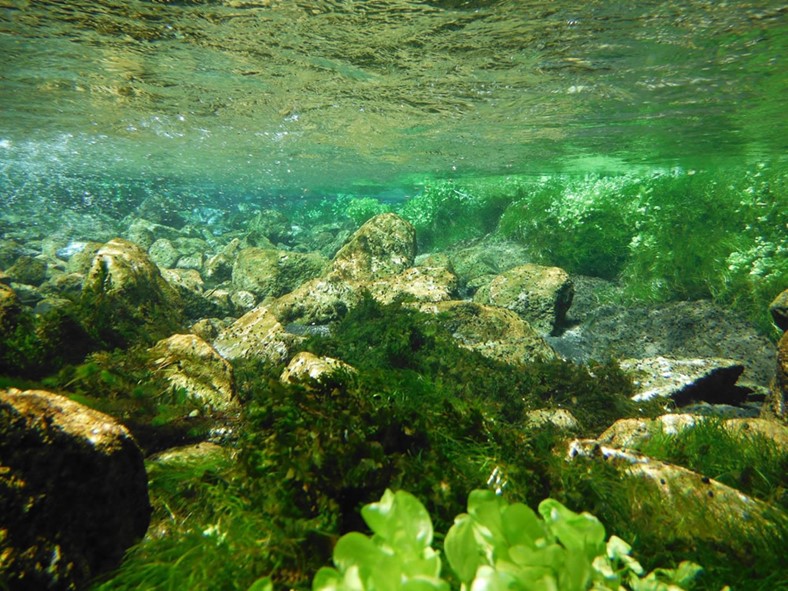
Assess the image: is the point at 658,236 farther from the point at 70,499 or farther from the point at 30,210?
the point at 30,210

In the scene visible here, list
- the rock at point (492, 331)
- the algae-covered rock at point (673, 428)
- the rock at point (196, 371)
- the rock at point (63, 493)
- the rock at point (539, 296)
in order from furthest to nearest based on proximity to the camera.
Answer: the rock at point (539, 296), the rock at point (492, 331), the rock at point (196, 371), the algae-covered rock at point (673, 428), the rock at point (63, 493)

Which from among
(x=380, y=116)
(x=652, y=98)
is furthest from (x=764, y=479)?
(x=380, y=116)

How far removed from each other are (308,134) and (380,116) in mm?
5894

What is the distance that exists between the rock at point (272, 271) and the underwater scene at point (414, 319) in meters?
0.11

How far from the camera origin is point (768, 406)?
19.1ft

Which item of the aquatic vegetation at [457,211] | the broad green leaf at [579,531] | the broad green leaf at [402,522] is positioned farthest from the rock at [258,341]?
the aquatic vegetation at [457,211]

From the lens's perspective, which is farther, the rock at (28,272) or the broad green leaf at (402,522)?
the rock at (28,272)

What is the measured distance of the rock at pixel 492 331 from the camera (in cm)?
857

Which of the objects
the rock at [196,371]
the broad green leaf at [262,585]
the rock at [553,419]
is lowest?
the rock at [553,419]

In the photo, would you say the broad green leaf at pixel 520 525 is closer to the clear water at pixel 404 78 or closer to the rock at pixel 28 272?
the clear water at pixel 404 78

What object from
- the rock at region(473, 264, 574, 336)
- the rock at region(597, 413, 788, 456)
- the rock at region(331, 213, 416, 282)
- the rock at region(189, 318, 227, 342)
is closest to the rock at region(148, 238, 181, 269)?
the rock at region(331, 213, 416, 282)

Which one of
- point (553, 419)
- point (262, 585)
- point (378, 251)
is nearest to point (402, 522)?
point (262, 585)

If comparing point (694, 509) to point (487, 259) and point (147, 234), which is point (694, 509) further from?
point (147, 234)

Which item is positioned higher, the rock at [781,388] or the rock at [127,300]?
the rock at [781,388]
